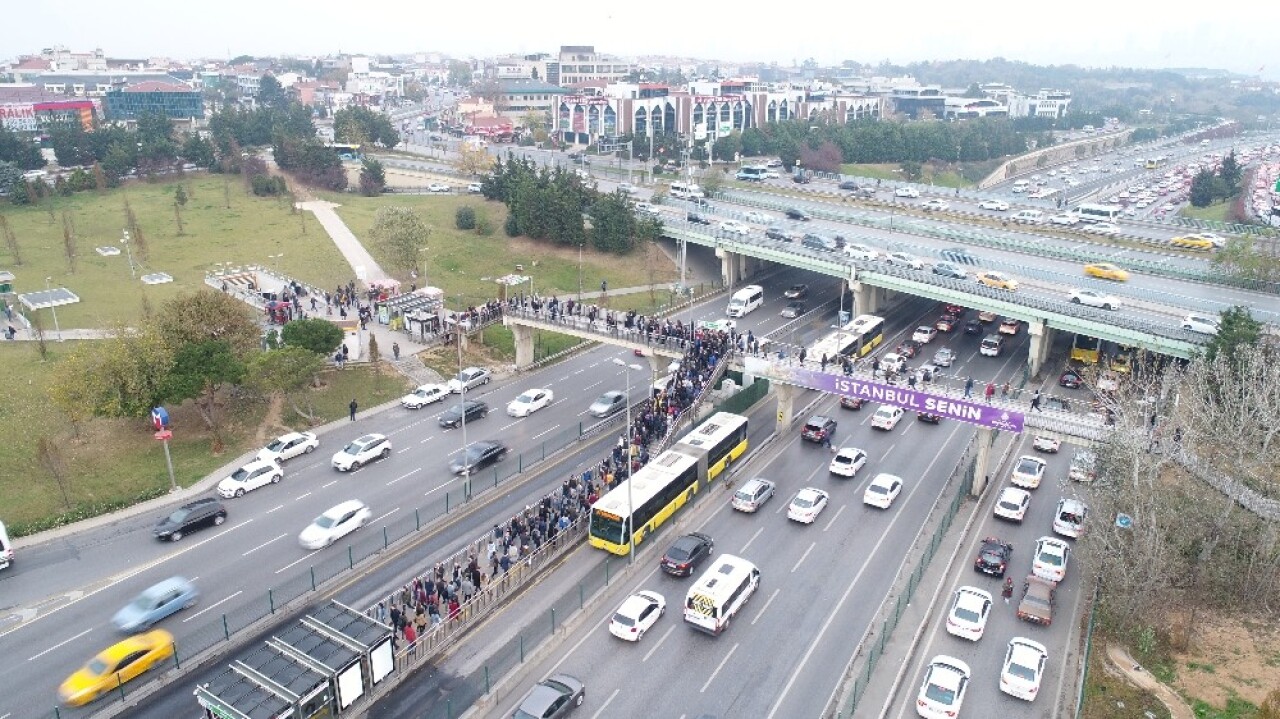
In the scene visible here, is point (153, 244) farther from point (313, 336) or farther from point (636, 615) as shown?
point (636, 615)

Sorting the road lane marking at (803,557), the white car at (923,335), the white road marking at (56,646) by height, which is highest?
the white car at (923,335)

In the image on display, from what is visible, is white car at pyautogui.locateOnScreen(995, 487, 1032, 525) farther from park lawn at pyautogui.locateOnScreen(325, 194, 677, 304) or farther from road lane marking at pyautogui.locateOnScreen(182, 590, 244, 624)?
park lawn at pyautogui.locateOnScreen(325, 194, 677, 304)

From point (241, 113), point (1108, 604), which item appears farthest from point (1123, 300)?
point (241, 113)

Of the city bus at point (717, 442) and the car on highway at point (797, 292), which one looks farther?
the car on highway at point (797, 292)

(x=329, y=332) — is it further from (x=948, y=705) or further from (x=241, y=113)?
(x=241, y=113)

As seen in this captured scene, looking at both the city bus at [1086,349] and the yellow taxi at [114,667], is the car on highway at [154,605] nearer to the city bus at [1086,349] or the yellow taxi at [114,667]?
the yellow taxi at [114,667]

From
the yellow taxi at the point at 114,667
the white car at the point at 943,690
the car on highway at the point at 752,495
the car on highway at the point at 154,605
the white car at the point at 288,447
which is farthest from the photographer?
the white car at the point at 288,447

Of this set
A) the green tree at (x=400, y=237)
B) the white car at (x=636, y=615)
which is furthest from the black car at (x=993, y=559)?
the green tree at (x=400, y=237)
